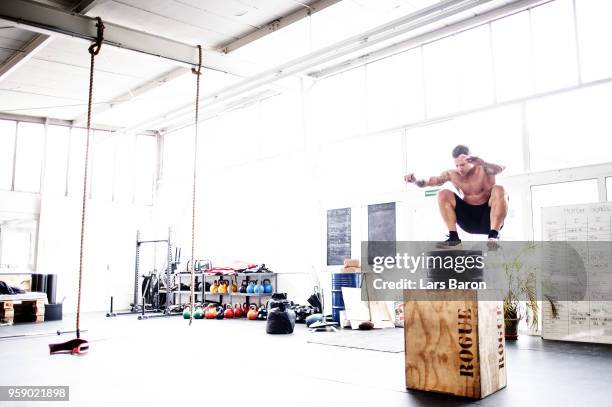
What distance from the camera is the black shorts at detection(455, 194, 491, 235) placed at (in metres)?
4.48

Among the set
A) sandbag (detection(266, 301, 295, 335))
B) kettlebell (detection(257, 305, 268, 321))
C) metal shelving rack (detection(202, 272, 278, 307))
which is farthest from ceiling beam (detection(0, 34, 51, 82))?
kettlebell (detection(257, 305, 268, 321))

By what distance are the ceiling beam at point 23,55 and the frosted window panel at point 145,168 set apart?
4.47 meters

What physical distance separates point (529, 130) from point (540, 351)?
2.96 metres

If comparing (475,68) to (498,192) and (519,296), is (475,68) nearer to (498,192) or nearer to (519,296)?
(519,296)

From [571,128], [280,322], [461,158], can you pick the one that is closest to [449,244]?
[461,158]

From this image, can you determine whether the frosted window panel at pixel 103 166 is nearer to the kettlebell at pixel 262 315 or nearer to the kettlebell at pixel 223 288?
the kettlebell at pixel 223 288

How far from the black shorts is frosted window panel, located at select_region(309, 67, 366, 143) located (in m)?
4.28

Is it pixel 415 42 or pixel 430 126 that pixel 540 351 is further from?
pixel 415 42

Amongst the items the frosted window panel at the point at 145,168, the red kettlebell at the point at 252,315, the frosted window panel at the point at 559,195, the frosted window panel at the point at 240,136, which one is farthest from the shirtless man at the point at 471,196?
the frosted window panel at the point at 145,168

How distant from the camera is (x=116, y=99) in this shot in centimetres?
1070

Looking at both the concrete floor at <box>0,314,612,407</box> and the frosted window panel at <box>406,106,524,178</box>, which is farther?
the frosted window panel at <box>406,106,524,178</box>

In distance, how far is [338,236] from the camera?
8898 mm

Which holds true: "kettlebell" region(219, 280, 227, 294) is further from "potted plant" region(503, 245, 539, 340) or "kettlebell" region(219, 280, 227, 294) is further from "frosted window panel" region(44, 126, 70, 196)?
"potted plant" region(503, 245, 539, 340)

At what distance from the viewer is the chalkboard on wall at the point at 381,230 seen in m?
8.10
